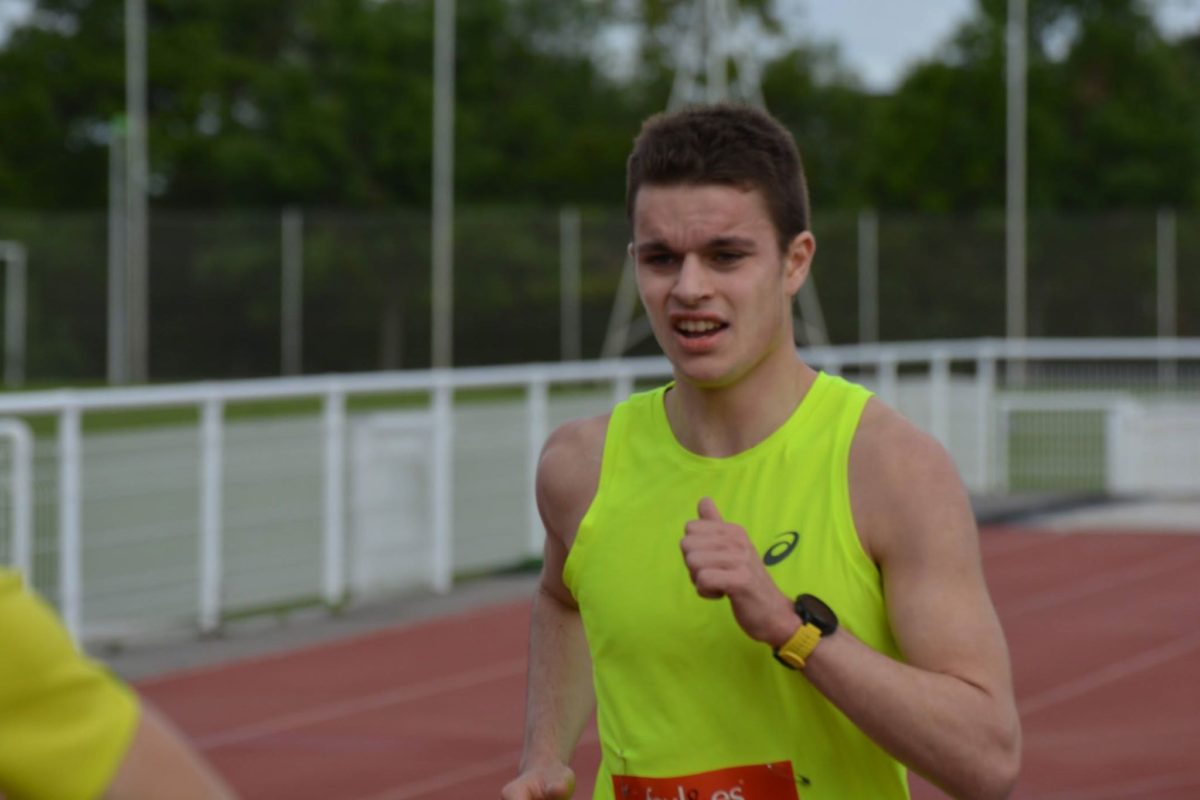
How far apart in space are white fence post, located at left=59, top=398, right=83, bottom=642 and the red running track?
43 centimetres

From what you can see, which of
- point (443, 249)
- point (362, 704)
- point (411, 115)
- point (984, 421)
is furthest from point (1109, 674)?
point (411, 115)

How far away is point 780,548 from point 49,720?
1.41m

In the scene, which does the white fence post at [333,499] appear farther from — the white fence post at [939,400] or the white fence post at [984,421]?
the white fence post at [984,421]

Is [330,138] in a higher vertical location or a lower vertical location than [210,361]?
higher

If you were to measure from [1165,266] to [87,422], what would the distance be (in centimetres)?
1477

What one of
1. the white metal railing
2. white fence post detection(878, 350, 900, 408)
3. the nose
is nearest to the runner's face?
the nose

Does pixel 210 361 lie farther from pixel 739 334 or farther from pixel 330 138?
pixel 739 334

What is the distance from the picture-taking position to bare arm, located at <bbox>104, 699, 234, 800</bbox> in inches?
61.6

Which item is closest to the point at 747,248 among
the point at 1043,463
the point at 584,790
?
the point at 584,790

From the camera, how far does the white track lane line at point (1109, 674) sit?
9492 millimetres

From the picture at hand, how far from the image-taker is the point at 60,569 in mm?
9656

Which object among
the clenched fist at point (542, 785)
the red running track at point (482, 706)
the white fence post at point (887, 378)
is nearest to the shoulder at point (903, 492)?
the clenched fist at point (542, 785)

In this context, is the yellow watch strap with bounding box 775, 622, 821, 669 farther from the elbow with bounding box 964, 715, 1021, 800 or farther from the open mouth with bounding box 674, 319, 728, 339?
the open mouth with bounding box 674, 319, 728, 339

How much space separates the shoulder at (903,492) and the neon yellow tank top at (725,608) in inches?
0.8
